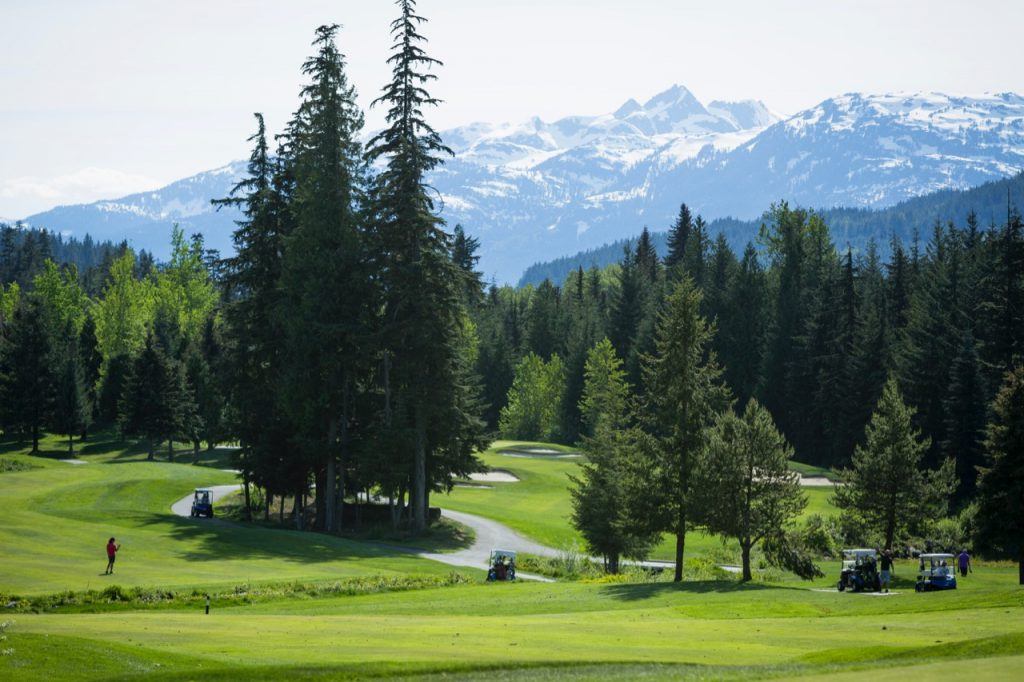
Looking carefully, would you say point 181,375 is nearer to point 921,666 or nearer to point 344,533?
point 344,533

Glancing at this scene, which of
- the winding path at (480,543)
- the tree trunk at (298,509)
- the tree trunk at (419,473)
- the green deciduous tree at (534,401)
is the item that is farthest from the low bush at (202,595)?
the green deciduous tree at (534,401)

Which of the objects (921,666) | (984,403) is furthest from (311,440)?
(984,403)

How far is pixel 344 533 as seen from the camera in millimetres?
61750

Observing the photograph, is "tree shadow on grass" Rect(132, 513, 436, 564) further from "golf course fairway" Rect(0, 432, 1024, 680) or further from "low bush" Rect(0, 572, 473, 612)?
"low bush" Rect(0, 572, 473, 612)

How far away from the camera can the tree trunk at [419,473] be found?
57.7 meters

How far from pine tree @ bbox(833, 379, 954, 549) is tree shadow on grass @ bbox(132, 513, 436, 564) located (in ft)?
79.6

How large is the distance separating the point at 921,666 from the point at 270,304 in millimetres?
47076

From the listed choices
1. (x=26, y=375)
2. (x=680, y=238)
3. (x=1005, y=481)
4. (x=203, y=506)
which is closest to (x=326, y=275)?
(x=203, y=506)

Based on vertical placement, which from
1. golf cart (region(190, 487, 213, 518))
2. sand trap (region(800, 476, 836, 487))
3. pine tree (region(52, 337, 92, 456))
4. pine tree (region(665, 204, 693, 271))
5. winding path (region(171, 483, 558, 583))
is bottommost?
winding path (region(171, 483, 558, 583))

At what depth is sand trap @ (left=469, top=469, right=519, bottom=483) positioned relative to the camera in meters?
84.7

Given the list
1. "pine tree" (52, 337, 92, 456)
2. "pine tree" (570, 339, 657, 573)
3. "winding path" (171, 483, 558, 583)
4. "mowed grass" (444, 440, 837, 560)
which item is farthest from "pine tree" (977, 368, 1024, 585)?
"pine tree" (52, 337, 92, 456)

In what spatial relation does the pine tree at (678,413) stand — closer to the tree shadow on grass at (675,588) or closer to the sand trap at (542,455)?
the tree shadow on grass at (675,588)

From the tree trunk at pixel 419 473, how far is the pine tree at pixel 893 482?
23.4 m

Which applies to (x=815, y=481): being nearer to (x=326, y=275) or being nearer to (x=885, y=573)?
(x=885, y=573)
